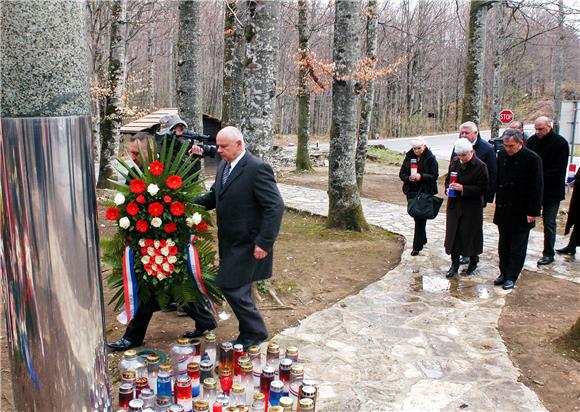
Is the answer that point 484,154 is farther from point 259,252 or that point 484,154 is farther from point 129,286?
point 129,286

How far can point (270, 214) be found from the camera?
16.0ft

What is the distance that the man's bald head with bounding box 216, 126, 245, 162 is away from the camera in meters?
5.01

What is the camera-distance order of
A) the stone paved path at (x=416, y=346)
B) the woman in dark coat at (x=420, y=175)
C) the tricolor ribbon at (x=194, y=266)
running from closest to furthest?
the stone paved path at (x=416, y=346), the tricolor ribbon at (x=194, y=266), the woman in dark coat at (x=420, y=175)

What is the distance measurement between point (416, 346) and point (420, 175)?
357 cm

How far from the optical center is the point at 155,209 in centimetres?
492

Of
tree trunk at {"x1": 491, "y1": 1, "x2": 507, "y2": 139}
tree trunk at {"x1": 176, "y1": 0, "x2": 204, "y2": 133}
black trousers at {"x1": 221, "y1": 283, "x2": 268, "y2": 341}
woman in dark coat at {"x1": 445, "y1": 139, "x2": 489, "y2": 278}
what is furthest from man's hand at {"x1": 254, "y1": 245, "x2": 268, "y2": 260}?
tree trunk at {"x1": 491, "y1": 1, "x2": 507, "y2": 139}

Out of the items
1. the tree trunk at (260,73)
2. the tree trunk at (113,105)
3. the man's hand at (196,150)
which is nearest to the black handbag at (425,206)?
the tree trunk at (260,73)

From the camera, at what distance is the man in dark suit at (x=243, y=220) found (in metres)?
4.93

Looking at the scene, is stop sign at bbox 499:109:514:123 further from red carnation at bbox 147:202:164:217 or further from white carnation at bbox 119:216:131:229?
white carnation at bbox 119:216:131:229

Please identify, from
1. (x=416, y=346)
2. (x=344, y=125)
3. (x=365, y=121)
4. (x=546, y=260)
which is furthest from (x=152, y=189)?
(x=365, y=121)

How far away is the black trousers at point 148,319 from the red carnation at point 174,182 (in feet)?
3.57

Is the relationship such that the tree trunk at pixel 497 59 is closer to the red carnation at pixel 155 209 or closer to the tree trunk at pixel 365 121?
the tree trunk at pixel 365 121

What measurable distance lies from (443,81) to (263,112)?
48.4 m

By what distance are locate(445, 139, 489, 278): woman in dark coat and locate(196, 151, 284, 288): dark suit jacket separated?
3445mm
